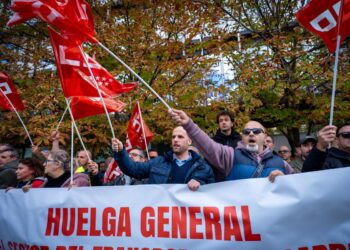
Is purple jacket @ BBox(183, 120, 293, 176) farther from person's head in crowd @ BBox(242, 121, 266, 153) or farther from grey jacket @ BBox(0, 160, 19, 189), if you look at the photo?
grey jacket @ BBox(0, 160, 19, 189)

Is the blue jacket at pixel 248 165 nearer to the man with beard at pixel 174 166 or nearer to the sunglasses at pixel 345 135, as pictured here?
the man with beard at pixel 174 166

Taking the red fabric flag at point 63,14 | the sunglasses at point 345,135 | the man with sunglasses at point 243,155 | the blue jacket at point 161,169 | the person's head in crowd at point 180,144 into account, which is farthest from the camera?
the red fabric flag at point 63,14

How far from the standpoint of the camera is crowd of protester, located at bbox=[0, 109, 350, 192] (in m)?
2.90

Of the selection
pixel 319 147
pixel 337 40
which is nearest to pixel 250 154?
pixel 319 147

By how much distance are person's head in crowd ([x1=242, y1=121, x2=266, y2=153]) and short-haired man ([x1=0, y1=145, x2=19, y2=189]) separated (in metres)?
2.92

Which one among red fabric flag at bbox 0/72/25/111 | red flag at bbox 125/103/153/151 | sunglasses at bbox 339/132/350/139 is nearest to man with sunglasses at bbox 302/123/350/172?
sunglasses at bbox 339/132/350/139

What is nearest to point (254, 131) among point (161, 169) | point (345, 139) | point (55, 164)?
point (345, 139)

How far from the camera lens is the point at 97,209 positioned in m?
3.25

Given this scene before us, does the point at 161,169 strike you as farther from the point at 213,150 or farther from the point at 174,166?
the point at 213,150

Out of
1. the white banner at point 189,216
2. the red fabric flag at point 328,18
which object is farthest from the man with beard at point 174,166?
the red fabric flag at point 328,18

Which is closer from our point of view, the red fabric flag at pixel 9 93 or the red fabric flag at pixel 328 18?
the red fabric flag at pixel 328 18

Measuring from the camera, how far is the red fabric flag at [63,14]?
12.4 ft

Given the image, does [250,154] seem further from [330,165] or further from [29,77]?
[29,77]

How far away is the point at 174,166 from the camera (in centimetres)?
362
